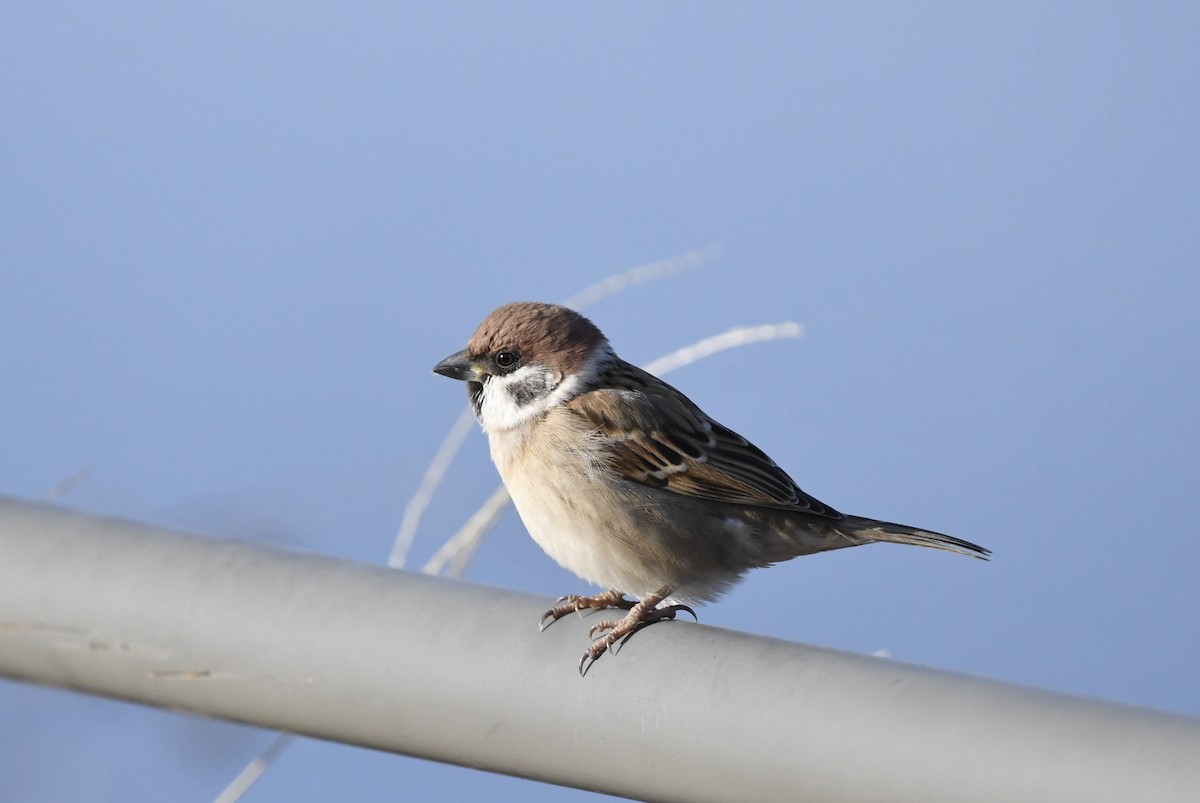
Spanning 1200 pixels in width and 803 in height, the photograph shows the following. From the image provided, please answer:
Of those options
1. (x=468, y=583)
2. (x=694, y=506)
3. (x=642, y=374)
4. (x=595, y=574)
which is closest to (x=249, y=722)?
(x=468, y=583)

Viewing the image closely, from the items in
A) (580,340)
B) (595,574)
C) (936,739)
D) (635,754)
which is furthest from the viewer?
(580,340)

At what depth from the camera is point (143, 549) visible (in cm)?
130

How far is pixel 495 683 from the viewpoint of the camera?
121 centimetres

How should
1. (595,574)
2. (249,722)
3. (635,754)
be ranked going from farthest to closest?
(595,574) < (249,722) < (635,754)

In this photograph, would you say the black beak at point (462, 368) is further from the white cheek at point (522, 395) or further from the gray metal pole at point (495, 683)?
the gray metal pole at point (495, 683)

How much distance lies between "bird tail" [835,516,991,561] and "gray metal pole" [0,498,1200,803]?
3.36 ft

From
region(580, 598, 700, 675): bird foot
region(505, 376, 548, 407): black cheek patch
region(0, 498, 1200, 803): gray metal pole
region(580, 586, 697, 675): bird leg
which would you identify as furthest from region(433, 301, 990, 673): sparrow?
region(0, 498, 1200, 803): gray metal pole

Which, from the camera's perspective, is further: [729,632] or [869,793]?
[729,632]

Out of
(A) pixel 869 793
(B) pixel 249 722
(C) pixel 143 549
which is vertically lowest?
(B) pixel 249 722

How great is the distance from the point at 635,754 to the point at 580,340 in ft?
4.47

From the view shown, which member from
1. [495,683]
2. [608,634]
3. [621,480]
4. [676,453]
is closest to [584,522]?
[621,480]

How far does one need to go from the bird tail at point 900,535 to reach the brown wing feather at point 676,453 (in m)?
0.03

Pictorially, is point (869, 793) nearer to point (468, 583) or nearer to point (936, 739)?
point (936, 739)

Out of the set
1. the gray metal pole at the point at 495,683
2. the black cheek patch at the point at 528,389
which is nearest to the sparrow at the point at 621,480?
the black cheek patch at the point at 528,389
